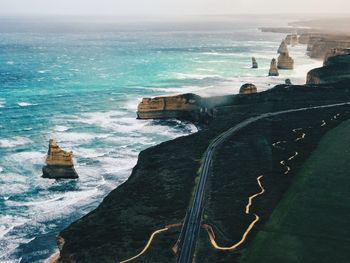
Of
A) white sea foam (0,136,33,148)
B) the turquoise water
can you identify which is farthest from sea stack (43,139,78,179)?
white sea foam (0,136,33,148)

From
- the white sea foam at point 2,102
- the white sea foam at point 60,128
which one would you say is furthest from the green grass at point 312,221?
the white sea foam at point 2,102

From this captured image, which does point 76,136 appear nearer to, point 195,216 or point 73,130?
point 73,130

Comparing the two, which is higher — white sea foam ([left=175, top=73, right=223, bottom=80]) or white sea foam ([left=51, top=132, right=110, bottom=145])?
white sea foam ([left=175, top=73, right=223, bottom=80])

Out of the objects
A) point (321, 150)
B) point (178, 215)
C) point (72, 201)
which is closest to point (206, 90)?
point (321, 150)

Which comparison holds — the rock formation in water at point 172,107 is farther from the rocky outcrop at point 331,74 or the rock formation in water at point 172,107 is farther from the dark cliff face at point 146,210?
the rocky outcrop at point 331,74

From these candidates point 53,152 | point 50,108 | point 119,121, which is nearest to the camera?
point 53,152

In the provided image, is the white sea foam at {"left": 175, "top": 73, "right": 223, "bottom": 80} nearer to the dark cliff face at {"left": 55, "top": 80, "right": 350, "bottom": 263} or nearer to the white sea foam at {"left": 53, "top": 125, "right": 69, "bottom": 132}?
the white sea foam at {"left": 53, "top": 125, "right": 69, "bottom": 132}

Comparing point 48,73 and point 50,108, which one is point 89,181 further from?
point 48,73
